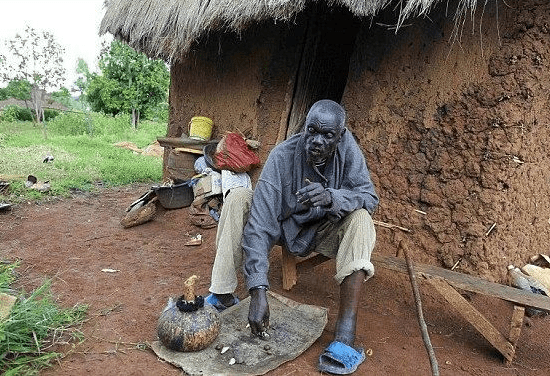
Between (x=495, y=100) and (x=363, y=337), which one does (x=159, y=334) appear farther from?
(x=495, y=100)

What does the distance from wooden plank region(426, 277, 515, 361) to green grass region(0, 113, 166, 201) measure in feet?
15.9

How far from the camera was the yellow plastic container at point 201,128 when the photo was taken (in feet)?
16.0

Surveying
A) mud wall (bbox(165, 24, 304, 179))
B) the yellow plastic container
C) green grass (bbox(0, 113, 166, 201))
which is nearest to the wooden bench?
mud wall (bbox(165, 24, 304, 179))

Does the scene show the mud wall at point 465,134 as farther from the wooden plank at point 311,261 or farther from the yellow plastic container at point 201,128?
the yellow plastic container at point 201,128

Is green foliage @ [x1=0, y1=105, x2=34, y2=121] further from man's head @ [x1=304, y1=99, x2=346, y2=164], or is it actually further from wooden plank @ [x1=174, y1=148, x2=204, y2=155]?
man's head @ [x1=304, y1=99, x2=346, y2=164]

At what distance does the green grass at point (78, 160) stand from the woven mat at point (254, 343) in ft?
13.2

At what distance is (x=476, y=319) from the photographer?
2521 millimetres

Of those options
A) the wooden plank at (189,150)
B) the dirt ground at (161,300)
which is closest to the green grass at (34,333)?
the dirt ground at (161,300)

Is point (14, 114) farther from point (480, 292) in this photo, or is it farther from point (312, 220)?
point (480, 292)

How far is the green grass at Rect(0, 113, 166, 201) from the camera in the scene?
6.34 metres

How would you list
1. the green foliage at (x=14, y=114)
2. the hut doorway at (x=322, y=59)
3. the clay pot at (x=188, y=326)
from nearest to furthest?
1. the clay pot at (x=188, y=326)
2. the hut doorway at (x=322, y=59)
3. the green foliage at (x=14, y=114)

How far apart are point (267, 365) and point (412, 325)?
108 cm

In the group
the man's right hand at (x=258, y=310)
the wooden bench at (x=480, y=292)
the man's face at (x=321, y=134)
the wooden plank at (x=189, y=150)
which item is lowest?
the man's right hand at (x=258, y=310)

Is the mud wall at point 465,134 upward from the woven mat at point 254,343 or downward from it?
upward
